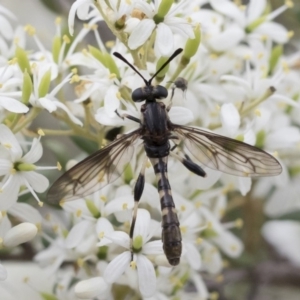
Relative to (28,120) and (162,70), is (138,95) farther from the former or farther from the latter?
(28,120)

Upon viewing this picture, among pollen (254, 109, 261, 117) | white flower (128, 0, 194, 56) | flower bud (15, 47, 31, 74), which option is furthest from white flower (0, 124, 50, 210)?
pollen (254, 109, 261, 117)

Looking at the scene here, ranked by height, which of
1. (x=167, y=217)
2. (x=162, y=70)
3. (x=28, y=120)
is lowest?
(x=167, y=217)

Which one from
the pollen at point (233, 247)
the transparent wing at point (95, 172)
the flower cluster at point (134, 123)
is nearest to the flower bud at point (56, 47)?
the flower cluster at point (134, 123)

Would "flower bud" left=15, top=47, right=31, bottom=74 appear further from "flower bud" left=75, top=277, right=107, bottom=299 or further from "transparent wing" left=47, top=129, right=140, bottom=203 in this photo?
"flower bud" left=75, top=277, right=107, bottom=299

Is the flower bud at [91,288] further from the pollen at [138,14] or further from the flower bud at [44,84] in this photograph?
the pollen at [138,14]

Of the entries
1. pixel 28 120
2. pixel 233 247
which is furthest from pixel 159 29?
pixel 233 247

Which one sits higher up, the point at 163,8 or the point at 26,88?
the point at 163,8

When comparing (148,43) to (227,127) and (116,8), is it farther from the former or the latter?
(227,127)
